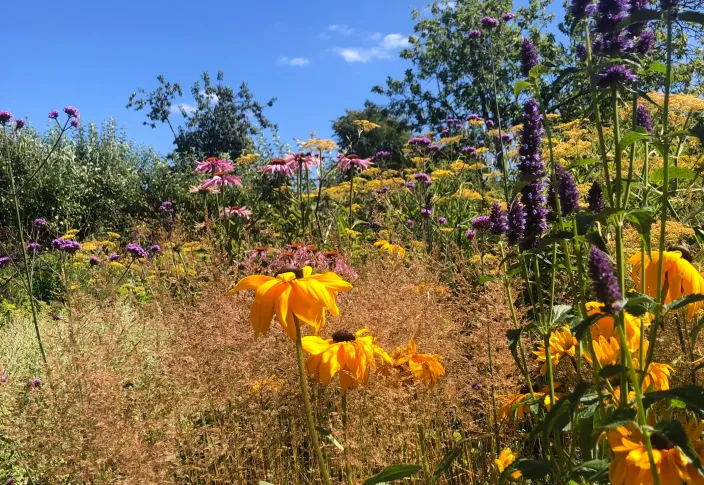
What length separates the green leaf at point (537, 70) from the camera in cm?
139

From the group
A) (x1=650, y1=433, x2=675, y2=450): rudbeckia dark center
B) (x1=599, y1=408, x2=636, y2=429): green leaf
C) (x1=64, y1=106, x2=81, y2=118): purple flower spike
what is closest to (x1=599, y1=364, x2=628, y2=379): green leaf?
(x1=599, y1=408, x2=636, y2=429): green leaf

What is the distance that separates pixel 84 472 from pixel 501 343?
1.47 metres

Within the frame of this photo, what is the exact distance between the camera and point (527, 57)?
1527mm

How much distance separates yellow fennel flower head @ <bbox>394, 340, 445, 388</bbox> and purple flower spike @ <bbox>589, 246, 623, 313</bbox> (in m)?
1.08

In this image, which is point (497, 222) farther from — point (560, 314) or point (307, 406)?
point (307, 406)

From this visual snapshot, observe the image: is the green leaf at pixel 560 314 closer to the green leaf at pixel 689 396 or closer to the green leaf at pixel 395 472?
the green leaf at pixel 689 396

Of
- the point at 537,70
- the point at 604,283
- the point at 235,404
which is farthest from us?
the point at 235,404

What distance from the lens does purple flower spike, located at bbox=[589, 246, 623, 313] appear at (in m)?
0.92

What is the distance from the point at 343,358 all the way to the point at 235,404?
2.00 ft

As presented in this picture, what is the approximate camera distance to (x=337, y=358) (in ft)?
5.58

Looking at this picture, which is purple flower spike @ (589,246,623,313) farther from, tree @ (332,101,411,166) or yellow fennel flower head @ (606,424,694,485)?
tree @ (332,101,411,166)

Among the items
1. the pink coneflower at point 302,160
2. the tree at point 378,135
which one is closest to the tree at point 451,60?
the tree at point 378,135

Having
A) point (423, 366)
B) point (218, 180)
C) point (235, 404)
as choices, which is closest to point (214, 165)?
point (218, 180)

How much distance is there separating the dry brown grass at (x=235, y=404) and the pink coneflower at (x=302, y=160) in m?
2.87
